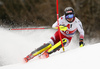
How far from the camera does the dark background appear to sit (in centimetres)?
1731

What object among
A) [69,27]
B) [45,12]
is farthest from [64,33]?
[45,12]

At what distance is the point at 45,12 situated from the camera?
64.8 feet

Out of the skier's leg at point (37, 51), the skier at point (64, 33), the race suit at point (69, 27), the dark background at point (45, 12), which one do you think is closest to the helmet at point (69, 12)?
the skier at point (64, 33)

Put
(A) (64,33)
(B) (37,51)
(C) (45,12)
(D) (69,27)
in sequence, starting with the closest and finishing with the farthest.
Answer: (B) (37,51) < (D) (69,27) < (A) (64,33) < (C) (45,12)

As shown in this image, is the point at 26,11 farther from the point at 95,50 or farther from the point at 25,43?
the point at 95,50

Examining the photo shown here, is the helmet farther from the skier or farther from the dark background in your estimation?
the dark background

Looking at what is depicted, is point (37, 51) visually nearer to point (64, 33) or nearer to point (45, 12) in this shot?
point (64, 33)

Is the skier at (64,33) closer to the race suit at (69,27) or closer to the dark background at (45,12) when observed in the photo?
the race suit at (69,27)

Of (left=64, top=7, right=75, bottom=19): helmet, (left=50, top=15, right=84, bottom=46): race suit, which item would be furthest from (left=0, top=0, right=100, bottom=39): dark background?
(left=64, top=7, right=75, bottom=19): helmet

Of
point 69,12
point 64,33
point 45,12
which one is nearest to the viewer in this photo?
point 69,12

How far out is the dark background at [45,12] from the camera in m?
17.3

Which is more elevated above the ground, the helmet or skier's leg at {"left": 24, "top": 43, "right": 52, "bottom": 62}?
the helmet

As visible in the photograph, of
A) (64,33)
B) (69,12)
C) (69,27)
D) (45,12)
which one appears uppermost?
(45,12)

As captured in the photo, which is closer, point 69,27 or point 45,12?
point 69,27
